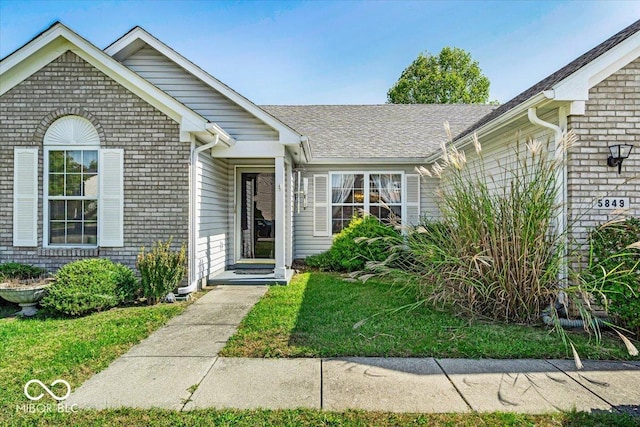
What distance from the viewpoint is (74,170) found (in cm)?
686

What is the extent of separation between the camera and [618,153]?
201 inches

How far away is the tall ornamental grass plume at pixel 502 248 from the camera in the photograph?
475 centimetres

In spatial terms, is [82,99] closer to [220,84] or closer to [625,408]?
[220,84]

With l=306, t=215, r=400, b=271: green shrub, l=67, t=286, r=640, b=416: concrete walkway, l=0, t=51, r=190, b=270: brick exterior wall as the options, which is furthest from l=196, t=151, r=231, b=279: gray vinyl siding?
l=67, t=286, r=640, b=416: concrete walkway

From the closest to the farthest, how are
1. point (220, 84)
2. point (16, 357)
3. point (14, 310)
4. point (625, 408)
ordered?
point (625, 408) < point (16, 357) < point (14, 310) < point (220, 84)

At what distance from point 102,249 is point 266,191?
455 cm

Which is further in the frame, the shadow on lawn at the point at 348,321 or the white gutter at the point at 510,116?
the white gutter at the point at 510,116

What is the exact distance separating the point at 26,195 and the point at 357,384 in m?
6.95

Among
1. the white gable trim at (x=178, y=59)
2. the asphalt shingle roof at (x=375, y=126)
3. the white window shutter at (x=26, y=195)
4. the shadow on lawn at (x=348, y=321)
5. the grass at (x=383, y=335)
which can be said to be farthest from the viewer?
the asphalt shingle roof at (x=375, y=126)

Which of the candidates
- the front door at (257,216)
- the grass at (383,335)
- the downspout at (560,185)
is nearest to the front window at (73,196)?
the grass at (383,335)

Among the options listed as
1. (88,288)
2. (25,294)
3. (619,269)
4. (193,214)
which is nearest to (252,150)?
(193,214)

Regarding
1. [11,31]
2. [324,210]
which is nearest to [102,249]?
[324,210]

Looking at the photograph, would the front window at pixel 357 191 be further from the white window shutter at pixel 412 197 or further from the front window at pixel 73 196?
the front window at pixel 73 196
